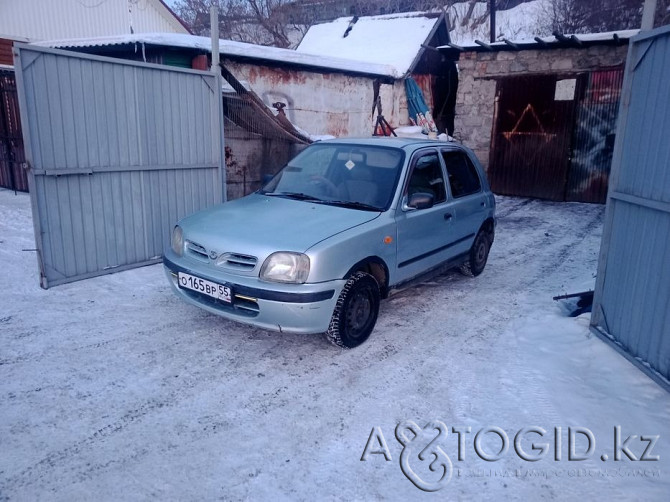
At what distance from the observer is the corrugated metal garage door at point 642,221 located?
3.52 m

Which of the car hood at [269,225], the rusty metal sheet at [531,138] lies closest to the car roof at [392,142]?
the car hood at [269,225]

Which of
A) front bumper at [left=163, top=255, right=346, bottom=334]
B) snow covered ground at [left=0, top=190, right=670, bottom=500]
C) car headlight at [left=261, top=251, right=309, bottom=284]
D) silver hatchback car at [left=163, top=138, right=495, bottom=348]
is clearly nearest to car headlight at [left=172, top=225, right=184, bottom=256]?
silver hatchback car at [left=163, top=138, right=495, bottom=348]

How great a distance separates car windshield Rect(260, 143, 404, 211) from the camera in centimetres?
456

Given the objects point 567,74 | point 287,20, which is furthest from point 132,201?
point 287,20

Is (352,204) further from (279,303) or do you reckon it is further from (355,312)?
(279,303)

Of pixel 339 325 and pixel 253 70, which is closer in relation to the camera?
pixel 339 325

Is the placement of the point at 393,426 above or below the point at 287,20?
below

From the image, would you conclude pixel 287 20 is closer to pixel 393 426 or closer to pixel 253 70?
pixel 253 70

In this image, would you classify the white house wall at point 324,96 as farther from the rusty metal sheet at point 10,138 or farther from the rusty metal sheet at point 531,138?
the rusty metal sheet at point 10,138

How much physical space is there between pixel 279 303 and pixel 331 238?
64 centimetres

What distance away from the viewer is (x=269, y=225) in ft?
13.4

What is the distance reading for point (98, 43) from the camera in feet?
30.4

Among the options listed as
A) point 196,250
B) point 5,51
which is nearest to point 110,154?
point 196,250

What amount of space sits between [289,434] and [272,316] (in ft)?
3.07
